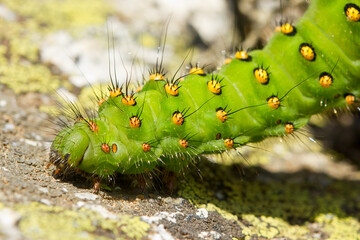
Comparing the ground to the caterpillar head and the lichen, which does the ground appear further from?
the caterpillar head

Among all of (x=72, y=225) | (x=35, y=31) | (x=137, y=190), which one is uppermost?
(x=35, y=31)

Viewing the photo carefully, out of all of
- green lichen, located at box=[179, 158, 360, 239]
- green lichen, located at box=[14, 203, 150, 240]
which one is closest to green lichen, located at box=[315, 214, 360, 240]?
green lichen, located at box=[179, 158, 360, 239]

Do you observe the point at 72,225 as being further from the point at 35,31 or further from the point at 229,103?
the point at 35,31

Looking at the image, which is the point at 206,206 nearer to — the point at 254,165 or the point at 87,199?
the point at 87,199

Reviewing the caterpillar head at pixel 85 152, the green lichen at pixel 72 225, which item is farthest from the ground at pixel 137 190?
the caterpillar head at pixel 85 152

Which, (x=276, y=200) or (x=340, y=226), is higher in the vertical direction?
(x=276, y=200)

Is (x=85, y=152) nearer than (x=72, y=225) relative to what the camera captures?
No

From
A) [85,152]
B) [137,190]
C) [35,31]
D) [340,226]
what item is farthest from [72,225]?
[35,31]
